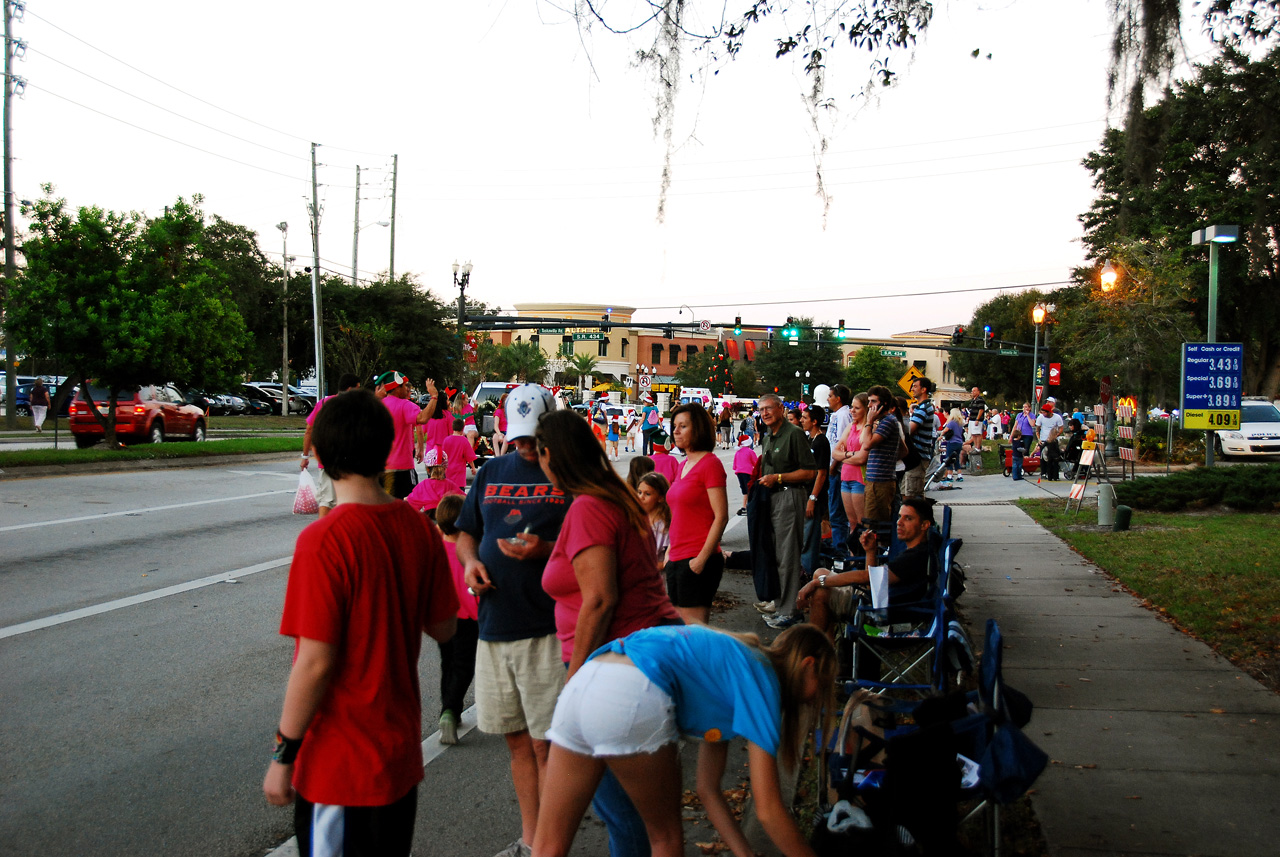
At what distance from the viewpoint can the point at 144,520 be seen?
12.9 meters

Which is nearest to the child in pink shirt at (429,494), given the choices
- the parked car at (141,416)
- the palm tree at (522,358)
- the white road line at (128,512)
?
the white road line at (128,512)

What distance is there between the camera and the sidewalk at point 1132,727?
13.4 ft

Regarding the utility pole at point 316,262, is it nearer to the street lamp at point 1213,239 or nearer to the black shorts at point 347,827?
the street lamp at point 1213,239

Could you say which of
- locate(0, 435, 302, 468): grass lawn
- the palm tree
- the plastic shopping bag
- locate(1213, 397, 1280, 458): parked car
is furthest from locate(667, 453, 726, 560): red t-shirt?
the palm tree

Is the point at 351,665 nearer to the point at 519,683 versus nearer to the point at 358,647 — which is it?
the point at 358,647

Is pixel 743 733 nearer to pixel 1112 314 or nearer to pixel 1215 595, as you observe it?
pixel 1215 595

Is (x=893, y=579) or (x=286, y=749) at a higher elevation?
(x=286, y=749)

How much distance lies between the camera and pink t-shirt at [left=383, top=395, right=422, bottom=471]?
957cm

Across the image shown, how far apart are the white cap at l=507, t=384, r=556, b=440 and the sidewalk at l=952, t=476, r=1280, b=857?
270cm

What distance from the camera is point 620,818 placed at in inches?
120

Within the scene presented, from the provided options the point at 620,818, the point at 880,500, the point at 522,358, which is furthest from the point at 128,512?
the point at 522,358

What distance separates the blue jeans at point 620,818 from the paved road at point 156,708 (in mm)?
1101

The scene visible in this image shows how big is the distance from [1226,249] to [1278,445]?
28.8ft

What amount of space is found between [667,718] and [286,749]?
99 centimetres
